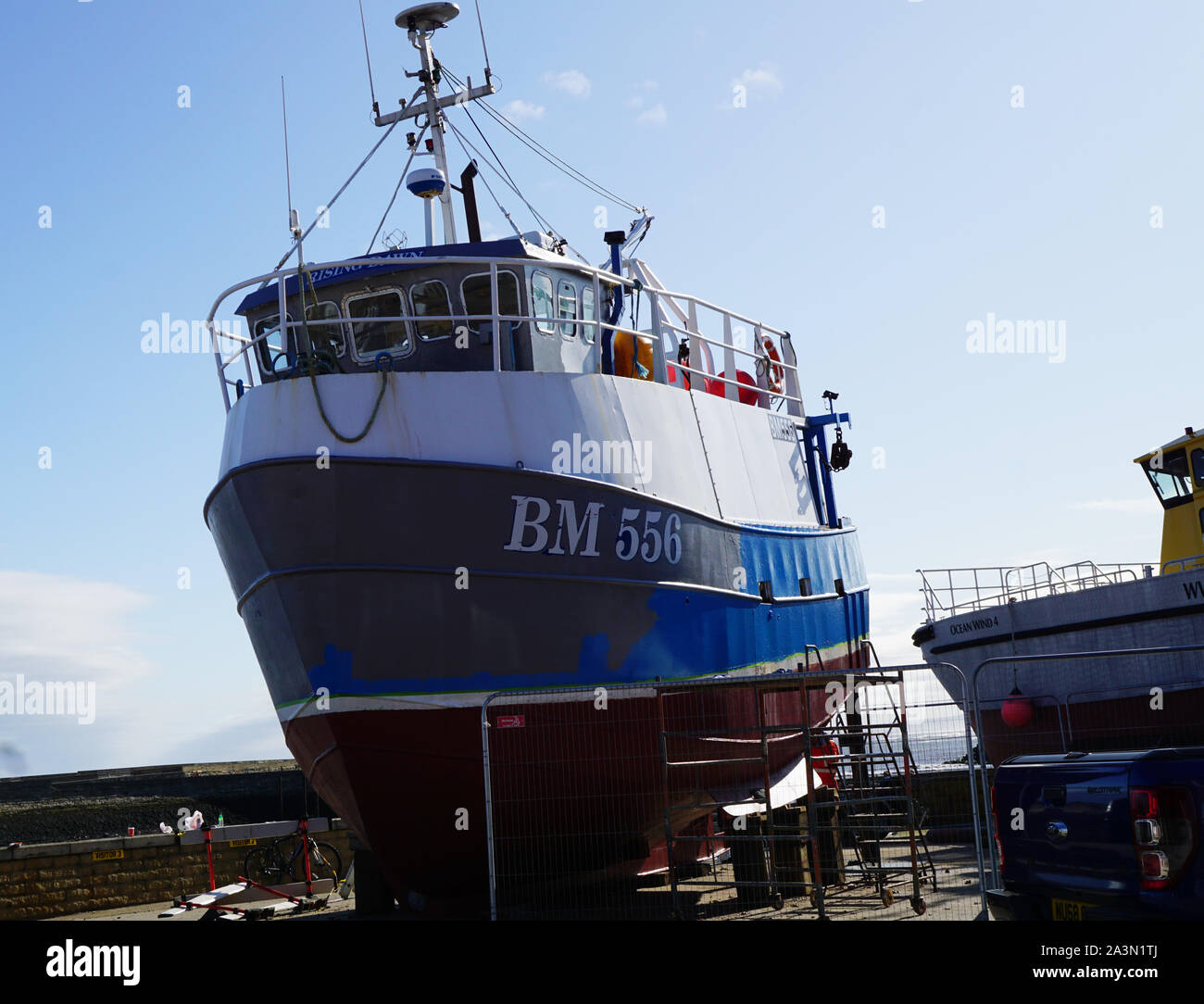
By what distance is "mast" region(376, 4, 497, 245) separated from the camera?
1473 centimetres

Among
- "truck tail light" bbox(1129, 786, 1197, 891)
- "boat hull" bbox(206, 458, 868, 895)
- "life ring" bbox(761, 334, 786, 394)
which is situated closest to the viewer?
"truck tail light" bbox(1129, 786, 1197, 891)

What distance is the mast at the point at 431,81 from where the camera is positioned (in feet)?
48.3

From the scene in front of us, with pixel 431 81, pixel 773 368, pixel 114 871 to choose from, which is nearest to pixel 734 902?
pixel 773 368

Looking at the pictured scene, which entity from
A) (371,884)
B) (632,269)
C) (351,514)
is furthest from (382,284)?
(371,884)

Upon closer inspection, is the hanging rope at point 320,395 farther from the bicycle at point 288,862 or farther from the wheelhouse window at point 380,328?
the bicycle at point 288,862

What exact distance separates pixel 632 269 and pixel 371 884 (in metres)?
8.03

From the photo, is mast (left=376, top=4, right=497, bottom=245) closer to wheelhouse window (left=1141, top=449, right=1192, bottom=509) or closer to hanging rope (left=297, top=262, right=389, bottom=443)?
hanging rope (left=297, top=262, right=389, bottom=443)

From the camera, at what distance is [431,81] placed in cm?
1505

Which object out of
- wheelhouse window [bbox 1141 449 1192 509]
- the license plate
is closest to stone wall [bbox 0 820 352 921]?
the license plate

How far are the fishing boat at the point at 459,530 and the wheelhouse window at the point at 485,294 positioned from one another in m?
0.02

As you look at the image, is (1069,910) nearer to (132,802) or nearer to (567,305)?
(567,305)

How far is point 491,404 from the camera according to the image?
36.4 ft

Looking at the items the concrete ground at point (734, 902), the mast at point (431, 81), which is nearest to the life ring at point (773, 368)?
the mast at point (431, 81)

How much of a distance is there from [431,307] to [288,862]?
823cm
